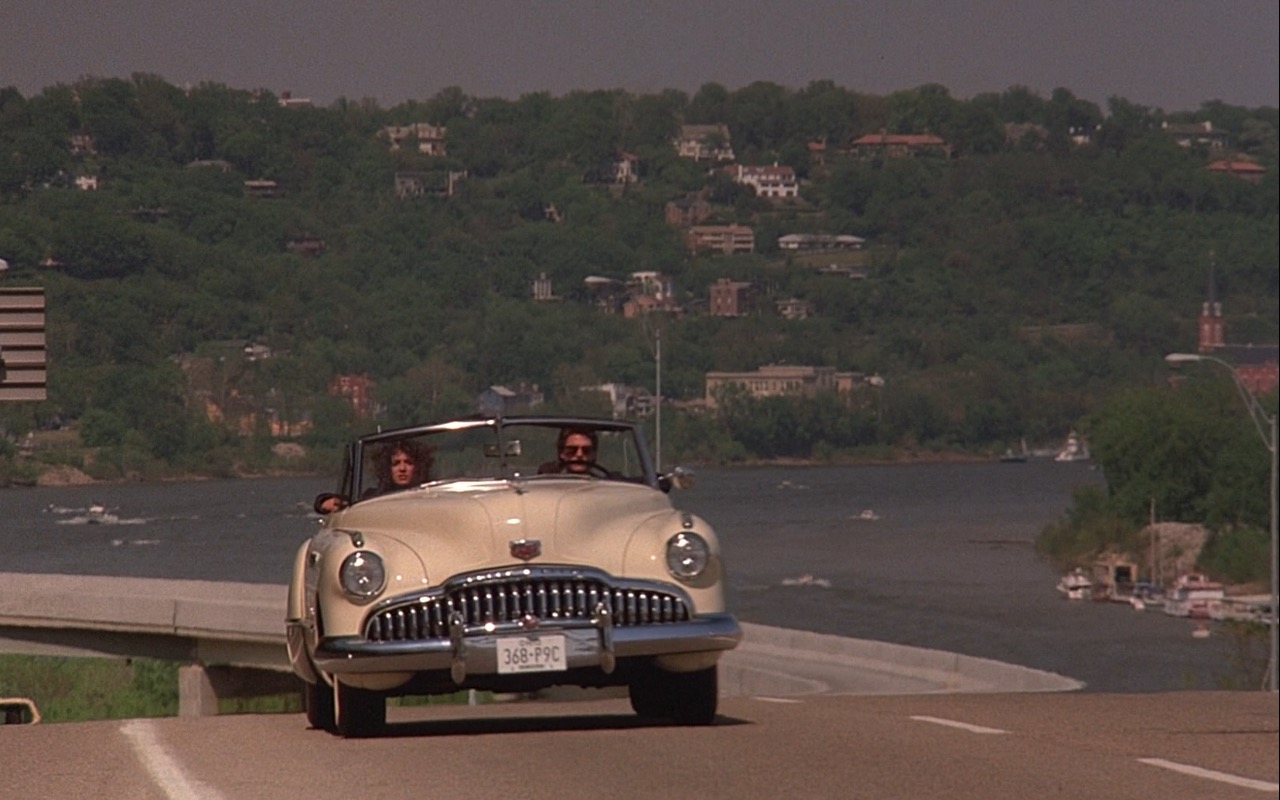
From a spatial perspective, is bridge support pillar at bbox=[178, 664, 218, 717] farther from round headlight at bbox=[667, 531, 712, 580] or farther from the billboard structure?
round headlight at bbox=[667, 531, 712, 580]

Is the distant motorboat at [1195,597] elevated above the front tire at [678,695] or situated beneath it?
situated beneath

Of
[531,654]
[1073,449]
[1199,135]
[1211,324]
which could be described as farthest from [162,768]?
[1073,449]

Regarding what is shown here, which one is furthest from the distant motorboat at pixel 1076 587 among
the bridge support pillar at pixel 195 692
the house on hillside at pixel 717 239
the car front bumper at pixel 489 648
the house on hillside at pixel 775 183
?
the car front bumper at pixel 489 648

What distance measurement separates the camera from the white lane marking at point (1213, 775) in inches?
325

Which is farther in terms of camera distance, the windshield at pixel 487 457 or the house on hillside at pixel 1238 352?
the windshield at pixel 487 457

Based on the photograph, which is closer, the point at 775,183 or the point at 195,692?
the point at 195,692

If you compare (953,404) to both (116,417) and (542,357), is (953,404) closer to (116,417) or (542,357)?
(542,357)

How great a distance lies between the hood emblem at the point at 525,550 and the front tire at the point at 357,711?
1070mm

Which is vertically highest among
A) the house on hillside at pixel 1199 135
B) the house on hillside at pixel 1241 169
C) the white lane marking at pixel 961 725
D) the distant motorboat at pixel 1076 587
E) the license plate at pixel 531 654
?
the house on hillside at pixel 1199 135

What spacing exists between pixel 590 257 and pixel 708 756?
46.1 m

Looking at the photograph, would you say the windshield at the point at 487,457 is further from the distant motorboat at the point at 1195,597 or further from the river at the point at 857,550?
the distant motorboat at the point at 1195,597

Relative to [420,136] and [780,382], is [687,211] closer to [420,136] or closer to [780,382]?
[420,136]

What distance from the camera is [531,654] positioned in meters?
10.0

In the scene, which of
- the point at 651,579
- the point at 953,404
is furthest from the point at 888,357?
the point at 651,579
